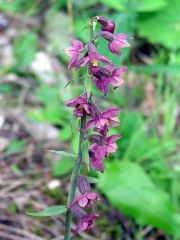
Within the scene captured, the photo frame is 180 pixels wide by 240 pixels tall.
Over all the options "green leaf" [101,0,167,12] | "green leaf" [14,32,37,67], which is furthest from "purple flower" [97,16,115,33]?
"green leaf" [14,32,37,67]

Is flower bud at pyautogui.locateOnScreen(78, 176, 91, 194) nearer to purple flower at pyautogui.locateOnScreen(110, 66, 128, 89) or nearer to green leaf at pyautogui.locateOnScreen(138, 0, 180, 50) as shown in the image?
purple flower at pyautogui.locateOnScreen(110, 66, 128, 89)

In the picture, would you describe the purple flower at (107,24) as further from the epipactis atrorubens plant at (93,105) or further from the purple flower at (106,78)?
the purple flower at (106,78)

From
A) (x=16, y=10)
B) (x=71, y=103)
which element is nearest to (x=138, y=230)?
(x=71, y=103)

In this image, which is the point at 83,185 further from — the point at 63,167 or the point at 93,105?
the point at 63,167

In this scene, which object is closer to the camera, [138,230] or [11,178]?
[138,230]

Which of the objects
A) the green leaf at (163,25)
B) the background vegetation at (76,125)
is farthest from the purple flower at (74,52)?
the green leaf at (163,25)

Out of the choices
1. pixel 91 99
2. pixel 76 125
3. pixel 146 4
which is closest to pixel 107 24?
pixel 91 99

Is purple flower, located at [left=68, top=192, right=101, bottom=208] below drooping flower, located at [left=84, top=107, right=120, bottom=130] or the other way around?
below

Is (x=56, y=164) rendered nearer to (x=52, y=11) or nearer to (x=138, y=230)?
(x=138, y=230)
